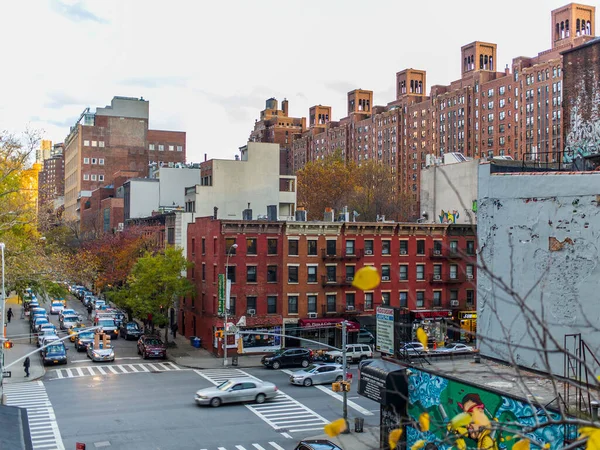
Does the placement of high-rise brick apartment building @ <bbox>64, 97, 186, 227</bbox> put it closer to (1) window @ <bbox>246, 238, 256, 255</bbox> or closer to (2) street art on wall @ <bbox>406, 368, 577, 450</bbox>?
(1) window @ <bbox>246, 238, 256, 255</bbox>

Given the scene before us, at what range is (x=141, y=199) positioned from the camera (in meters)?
94.8

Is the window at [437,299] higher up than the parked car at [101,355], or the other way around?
the window at [437,299]

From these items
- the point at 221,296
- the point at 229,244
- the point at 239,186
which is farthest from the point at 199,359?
the point at 239,186

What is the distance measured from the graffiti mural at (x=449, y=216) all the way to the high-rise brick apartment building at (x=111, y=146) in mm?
88961

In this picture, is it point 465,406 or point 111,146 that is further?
point 111,146

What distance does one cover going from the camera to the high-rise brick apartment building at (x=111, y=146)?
143m

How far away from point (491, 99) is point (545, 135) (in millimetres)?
18451

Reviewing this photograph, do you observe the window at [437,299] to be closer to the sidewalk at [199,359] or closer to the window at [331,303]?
the window at [331,303]

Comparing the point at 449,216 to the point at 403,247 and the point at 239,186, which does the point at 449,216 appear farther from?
the point at 239,186

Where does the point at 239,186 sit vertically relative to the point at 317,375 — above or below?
above

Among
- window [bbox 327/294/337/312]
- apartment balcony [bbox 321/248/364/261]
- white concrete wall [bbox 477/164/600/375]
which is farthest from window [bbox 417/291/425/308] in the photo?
white concrete wall [bbox 477/164/600/375]

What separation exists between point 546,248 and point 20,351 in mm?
45135

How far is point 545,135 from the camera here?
124000 mm

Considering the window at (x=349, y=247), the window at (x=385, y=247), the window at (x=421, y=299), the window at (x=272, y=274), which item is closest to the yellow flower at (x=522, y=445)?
the window at (x=272, y=274)
